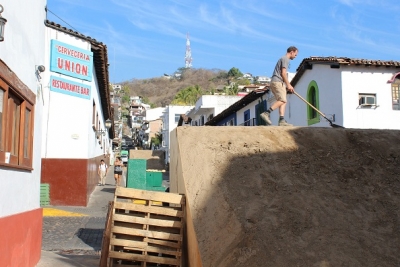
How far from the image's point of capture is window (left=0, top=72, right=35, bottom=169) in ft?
18.4

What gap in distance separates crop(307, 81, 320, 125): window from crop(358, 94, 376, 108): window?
1.83 metres

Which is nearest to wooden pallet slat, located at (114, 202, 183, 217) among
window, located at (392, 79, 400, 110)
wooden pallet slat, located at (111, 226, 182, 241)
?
wooden pallet slat, located at (111, 226, 182, 241)

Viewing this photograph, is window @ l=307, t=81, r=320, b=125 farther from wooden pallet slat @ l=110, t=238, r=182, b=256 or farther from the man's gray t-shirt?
wooden pallet slat @ l=110, t=238, r=182, b=256

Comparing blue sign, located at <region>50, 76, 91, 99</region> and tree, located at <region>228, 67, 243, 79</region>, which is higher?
tree, located at <region>228, 67, 243, 79</region>

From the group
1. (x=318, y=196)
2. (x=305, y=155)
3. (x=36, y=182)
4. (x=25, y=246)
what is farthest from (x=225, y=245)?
(x=36, y=182)

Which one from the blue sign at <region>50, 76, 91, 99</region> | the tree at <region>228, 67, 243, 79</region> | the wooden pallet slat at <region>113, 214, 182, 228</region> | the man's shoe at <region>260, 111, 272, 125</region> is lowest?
the wooden pallet slat at <region>113, 214, 182, 228</region>

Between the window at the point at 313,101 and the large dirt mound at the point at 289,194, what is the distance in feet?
43.6

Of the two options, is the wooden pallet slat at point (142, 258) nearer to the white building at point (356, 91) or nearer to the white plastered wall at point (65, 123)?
the white plastered wall at point (65, 123)

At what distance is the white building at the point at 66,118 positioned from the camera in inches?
615

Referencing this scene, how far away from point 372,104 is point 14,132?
53.8 ft

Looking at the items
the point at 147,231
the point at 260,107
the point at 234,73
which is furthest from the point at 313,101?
the point at 234,73

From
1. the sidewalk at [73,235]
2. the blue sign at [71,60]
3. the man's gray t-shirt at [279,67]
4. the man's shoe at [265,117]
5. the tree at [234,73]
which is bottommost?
the sidewalk at [73,235]

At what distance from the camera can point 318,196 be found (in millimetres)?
6004

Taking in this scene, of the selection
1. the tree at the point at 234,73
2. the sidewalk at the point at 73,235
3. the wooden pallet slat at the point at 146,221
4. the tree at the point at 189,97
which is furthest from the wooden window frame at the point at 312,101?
the tree at the point at 234,73
